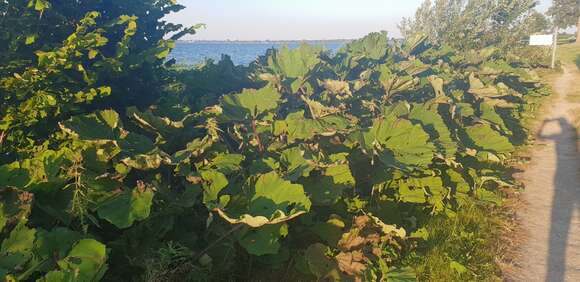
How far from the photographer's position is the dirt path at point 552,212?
195 inches

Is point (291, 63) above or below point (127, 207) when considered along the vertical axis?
above

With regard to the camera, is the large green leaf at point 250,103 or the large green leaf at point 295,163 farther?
the large green leaf at point 250,103

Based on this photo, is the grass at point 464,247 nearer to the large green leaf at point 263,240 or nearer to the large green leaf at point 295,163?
the large green leaf at point 295,163

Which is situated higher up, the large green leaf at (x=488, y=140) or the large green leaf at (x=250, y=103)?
the large green leaf at (x=250, y=103)

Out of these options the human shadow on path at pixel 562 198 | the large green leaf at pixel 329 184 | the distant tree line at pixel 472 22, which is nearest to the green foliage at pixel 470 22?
the distant tree line at pixel 472 22

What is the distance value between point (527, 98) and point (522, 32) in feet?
42.2

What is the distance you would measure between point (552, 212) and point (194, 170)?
519 cm

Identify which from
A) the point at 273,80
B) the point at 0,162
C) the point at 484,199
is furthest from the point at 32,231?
the point at 484,199

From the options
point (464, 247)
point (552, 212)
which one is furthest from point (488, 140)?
point (552, 212)

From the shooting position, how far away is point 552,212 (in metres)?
6.54

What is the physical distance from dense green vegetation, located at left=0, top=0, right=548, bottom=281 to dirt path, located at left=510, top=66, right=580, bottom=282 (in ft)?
2.09

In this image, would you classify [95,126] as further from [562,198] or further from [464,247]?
[562,198]

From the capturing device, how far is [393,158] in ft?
14.5

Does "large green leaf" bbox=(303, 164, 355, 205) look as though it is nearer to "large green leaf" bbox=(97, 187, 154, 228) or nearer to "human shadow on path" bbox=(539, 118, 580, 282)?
"large green leaf" bbox=(97, 187, 154, 228)
